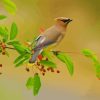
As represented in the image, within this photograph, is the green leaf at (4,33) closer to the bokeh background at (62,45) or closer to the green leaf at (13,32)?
the green leaf at (13,32)

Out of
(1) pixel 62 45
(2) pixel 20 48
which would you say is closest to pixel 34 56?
(2) pixel 20 48

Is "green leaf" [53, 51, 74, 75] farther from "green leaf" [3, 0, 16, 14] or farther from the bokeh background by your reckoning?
the bokeh background

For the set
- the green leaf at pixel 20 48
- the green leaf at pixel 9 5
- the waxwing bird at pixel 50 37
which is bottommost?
the green leaf at pixel 20 48

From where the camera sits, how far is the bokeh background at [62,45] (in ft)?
7.00

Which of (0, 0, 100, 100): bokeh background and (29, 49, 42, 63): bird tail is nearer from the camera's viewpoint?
(29, 49, 42, 63): bird tail

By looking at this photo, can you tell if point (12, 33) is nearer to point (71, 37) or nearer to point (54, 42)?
point (54, 42)

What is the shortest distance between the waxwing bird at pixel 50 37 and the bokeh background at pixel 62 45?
1227 mm

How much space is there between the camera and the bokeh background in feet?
7.00

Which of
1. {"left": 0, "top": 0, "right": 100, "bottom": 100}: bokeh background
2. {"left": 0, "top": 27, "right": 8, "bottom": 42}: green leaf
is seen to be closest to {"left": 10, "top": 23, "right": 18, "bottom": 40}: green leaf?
{"left": 0, "top": 27, "right": 8, "bottom": 42}: green leaf

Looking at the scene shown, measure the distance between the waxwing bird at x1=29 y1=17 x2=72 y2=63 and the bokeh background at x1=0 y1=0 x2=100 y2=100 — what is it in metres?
1.23

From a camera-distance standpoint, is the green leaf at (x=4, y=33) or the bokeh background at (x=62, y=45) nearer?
the green leaf at (x=4, y=33)

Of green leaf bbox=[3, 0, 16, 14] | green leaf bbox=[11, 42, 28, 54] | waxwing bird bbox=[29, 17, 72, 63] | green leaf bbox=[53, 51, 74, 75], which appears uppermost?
green leaf bbox=[3, 0, 16, 14]

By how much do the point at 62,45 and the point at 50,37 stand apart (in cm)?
171

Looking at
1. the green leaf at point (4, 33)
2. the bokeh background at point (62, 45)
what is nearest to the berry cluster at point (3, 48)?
the green leaf at point (4, 33)
